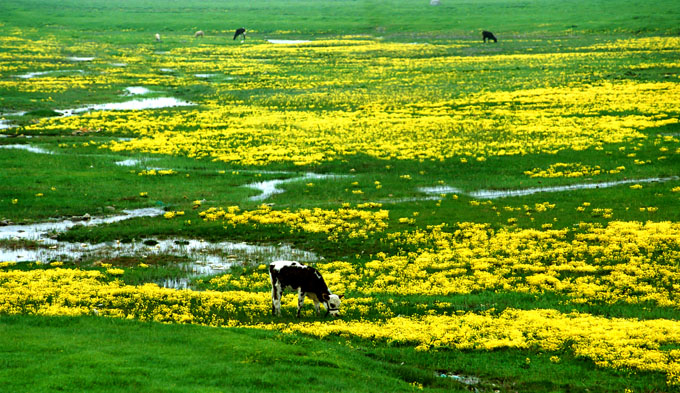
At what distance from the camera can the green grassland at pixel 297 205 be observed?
18.3 meters

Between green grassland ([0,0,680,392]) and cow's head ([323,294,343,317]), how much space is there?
1.36m

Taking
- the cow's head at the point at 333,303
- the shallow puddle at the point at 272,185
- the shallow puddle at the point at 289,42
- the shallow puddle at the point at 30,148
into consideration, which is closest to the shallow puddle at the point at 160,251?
the shallow puddle at the point at 272,185

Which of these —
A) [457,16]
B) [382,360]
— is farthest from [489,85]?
[457,16]

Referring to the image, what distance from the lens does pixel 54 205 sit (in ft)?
136

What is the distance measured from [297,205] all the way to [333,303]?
17477mm

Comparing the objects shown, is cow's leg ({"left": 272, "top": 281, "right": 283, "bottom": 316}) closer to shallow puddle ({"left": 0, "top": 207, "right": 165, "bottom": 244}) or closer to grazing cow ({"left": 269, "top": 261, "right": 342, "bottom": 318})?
grazing cow ({"left": 269, "top": 261, "right": 342, "bottom": 318})

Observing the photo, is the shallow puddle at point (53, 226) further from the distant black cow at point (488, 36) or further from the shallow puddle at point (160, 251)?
the distant black cow at point (488, 36)

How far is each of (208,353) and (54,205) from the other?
25.4 metres

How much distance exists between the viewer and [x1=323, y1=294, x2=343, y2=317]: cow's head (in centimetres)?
2431

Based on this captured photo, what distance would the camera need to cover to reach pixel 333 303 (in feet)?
80.0

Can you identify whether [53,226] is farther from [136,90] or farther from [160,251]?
[136,90]

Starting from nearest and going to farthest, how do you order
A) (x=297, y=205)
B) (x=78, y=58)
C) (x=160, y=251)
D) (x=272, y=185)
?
(x=160, y=251), (x=297, y=205), (x=272, y=185), (x=78, y=58)

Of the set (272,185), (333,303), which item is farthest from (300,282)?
Answer: (272,185)

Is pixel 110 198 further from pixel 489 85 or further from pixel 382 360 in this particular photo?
pixel 489 85
